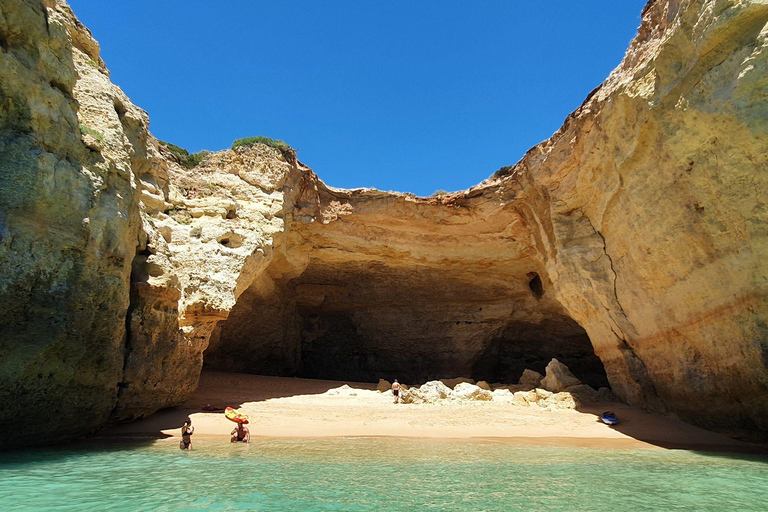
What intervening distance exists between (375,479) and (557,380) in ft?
32.7

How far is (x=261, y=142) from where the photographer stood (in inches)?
557

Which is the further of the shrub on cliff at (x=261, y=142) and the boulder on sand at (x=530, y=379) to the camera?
the boulder on sand at (x=530, y=379)

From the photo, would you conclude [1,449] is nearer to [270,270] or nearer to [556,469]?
[556,469]

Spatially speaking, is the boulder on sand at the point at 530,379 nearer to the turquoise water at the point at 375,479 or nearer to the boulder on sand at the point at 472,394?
the boulder on sand at the point at 472,394

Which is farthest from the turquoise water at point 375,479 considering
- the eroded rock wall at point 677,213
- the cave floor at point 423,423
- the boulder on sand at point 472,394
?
the boulder on sand at point 472,394

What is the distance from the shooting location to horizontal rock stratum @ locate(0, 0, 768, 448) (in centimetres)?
658

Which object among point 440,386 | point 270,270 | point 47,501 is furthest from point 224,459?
point 270,270

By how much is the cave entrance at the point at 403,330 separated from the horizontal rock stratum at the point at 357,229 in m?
0.70

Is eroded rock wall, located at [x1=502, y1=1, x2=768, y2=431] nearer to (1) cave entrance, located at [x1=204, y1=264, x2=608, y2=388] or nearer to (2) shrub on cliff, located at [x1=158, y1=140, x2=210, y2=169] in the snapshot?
(1) cave entrance, located at [x1=204, y1=264, x2=608, y2=388]

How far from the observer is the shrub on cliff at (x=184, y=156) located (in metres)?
13.4

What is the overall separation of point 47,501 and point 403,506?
3399mm

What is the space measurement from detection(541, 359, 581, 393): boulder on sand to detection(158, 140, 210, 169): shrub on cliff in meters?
12.8

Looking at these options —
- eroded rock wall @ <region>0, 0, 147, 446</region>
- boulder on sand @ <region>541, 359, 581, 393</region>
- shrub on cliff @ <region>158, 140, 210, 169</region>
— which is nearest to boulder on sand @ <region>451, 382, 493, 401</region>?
boulder on sand @ <region>541, 359, 581, 393</region>

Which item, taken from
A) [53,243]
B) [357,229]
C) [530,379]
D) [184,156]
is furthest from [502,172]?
[53,243]
